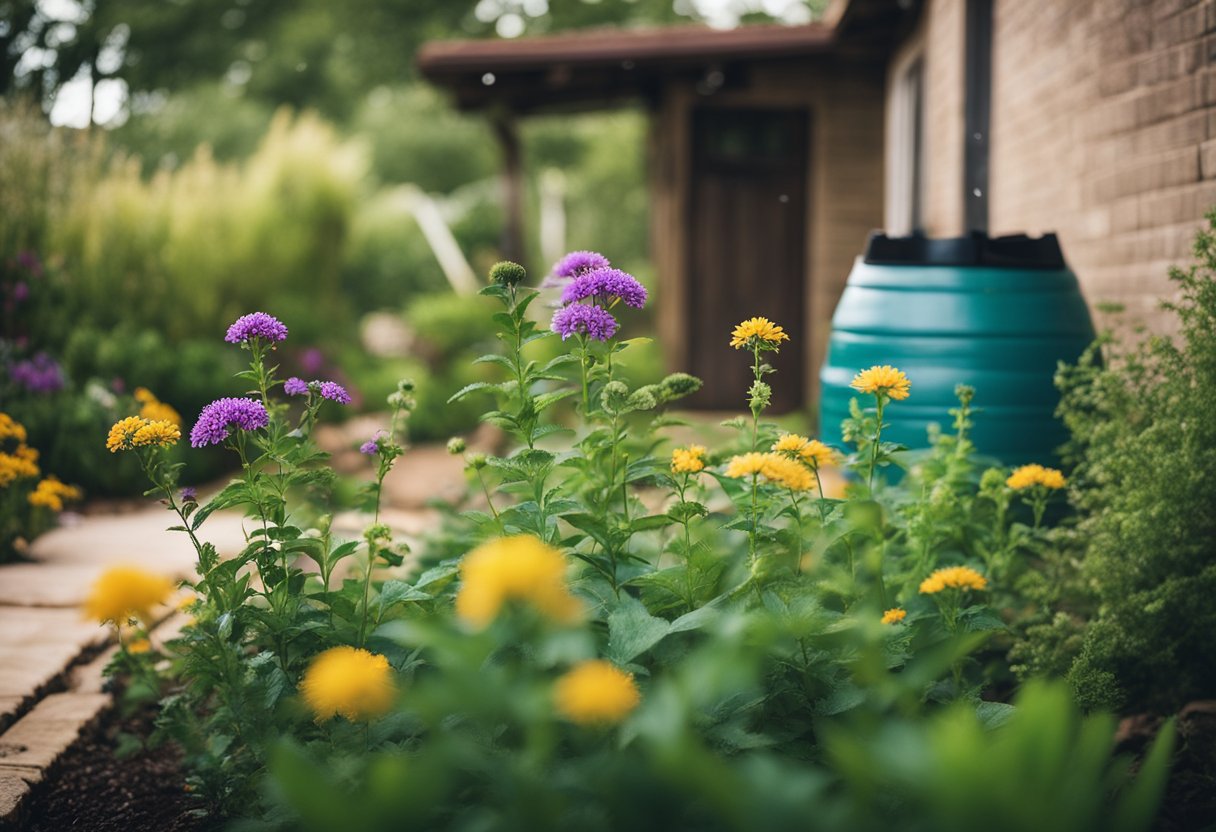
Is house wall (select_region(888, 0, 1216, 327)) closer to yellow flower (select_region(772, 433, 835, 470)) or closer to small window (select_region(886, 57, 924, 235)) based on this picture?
yellow flower (select_region(772, 433, 835, 470))

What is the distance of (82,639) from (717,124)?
19.0 feet

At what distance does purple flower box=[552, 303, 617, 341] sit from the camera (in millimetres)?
1667

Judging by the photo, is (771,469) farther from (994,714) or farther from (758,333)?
(994,714)

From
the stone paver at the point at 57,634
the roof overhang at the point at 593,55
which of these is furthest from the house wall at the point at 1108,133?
the roof overhang at the point at 593,55

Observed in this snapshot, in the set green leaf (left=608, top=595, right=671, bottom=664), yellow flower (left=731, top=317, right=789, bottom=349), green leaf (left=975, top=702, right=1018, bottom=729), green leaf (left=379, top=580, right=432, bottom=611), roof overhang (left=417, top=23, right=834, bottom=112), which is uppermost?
roof overhang (left=417, top=23, right=834, bottom=112)

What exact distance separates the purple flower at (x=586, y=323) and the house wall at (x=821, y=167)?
5479 millimetres

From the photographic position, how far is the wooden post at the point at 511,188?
7.53 m

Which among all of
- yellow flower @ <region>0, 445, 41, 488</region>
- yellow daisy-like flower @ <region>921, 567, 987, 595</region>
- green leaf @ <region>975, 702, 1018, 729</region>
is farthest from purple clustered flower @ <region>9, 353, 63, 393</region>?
green leaf @ <region>975, 702, 1018, 729</region>

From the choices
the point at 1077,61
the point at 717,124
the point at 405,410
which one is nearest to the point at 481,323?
the point at 717,124

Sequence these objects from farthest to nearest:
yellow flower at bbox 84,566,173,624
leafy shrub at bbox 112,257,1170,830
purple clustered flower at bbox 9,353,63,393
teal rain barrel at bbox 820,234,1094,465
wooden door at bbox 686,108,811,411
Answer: wooden door at bbox 686,108,811,411
purple clustered flower at bbox 9,353,63,393
teal rain barrel at bbox 820,234,1094,465
yellow flower at bbox 84,566,173,624
leafy shrub at bbox 112,257,1170,830

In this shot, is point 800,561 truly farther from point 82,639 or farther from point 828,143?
point 828,143

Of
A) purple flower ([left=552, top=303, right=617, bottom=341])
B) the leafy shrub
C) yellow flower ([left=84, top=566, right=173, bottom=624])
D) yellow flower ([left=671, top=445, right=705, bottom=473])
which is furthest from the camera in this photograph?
purple flower ([left=552, top=303, right=617, bottom=341])

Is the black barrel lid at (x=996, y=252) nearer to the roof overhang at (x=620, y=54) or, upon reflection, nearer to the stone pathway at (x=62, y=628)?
the stone pathway at (x=62, y=628)

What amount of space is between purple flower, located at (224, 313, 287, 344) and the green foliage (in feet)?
4.60
